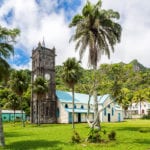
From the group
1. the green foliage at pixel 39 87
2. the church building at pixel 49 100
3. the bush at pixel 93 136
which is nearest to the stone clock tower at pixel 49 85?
the church building at pixel 49 100

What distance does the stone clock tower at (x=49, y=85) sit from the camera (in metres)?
67.6

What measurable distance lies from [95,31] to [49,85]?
3744 centimetres

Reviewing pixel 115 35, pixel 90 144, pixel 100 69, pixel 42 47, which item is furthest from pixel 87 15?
pixel 42 47

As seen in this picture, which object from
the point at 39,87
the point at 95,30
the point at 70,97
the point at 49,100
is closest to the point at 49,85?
the point at 49,100

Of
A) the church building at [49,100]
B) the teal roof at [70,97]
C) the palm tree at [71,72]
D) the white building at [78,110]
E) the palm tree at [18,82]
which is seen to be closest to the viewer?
the palm tree at [71,72]

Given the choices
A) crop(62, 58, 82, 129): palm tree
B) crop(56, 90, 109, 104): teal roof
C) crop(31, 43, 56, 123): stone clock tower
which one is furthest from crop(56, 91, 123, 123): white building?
A: crop(62, 58, 82, 129): palm tree

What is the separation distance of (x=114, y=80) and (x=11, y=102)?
50.3 meters

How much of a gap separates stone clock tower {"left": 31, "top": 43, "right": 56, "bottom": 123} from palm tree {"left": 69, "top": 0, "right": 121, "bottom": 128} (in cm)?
3219

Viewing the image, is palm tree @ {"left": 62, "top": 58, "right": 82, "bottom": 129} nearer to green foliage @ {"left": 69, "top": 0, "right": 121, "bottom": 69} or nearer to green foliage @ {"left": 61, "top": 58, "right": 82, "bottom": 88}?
green foliage @ {"left": 61, "top": 58, "right": 82, "bottom": 88}

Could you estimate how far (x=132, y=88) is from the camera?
28.9 meters

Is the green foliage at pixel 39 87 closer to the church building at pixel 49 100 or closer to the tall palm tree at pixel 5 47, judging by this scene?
the church building at pixel 49 100

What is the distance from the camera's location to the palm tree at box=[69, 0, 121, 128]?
33.2 m

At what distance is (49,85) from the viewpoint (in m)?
69.2

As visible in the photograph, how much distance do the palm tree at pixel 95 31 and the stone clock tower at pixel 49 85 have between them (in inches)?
1267
